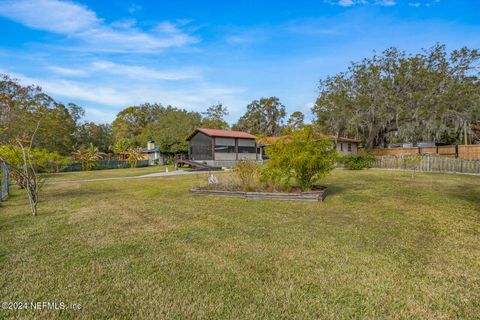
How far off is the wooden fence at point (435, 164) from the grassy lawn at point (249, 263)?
927cm

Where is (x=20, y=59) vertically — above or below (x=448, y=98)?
above

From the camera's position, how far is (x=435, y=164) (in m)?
13.5

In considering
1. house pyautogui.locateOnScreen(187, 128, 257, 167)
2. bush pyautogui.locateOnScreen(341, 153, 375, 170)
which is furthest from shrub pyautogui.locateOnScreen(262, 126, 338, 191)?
Result: house pyautogui.locateOnScreen(187, 128, 257, 167)

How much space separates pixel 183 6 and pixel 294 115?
3466cm

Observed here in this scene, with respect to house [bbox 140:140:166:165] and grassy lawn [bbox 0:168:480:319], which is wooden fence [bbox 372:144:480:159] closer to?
grassy lawn [bbox 0:168:480:319]

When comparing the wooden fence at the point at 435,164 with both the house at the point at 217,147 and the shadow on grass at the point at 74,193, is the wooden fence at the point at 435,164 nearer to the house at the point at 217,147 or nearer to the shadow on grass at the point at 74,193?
the house at the point at 217,147

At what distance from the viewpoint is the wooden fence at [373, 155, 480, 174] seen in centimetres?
1185

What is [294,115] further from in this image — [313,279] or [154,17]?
[313,279]

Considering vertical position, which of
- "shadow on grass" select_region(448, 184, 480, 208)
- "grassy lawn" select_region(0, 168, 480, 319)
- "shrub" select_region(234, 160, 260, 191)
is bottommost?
"shadow on grass" select_region(448, 184, 480, 208)

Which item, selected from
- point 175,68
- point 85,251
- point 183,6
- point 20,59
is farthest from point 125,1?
point 85,251

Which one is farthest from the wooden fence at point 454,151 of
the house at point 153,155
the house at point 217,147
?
the house at point 153,155

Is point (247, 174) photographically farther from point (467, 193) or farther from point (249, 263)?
point (467, 193)

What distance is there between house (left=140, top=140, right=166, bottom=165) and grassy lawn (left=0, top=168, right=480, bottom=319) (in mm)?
28087

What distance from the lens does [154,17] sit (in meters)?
10.3
